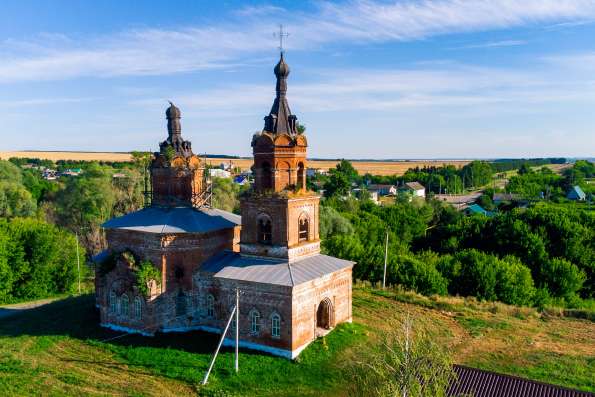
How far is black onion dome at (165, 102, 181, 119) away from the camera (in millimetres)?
A: 27359

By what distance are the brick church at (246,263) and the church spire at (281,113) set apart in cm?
5

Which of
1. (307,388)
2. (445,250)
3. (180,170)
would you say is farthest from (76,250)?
(445,250)

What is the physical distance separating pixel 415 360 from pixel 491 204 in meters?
70.9

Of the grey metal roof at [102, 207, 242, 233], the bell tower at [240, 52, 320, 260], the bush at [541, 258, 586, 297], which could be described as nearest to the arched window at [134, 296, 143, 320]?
the grey metal roof at [102, 207, 242, 233]

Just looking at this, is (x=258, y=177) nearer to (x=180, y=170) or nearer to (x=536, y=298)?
(x=180, y=170)

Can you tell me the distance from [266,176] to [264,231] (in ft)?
8.78

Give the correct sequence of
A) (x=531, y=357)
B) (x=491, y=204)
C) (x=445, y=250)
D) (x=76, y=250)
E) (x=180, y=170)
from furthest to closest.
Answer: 1. (x=491, y=204)
2. (x=445, y=250)
3. (x=76, y=250)
4. (x=180, y=170)
5. (x=531, y=357)

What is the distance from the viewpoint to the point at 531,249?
39.4 meters

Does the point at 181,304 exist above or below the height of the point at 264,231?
below

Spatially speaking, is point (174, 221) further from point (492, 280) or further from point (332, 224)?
point (332, 224)

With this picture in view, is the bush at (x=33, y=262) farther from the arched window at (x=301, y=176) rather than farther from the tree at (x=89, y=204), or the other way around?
the arched window at (x=301, y=176)

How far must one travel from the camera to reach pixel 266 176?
23266mm

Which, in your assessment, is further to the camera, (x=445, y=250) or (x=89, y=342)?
(x=445, y=250)

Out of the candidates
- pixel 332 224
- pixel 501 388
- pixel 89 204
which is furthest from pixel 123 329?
pixel 89 204
